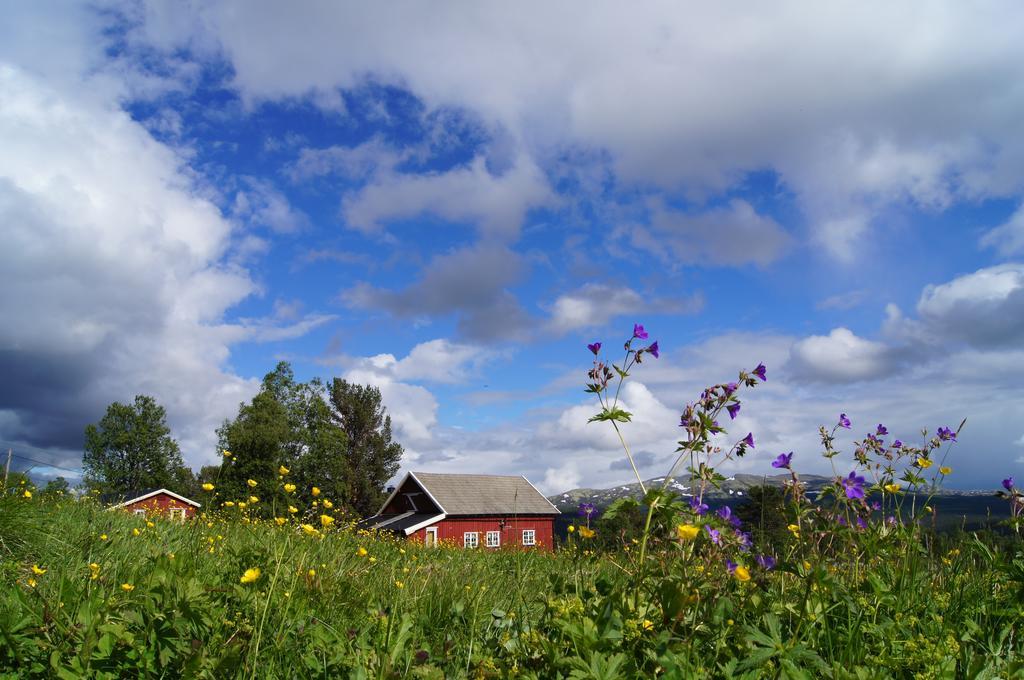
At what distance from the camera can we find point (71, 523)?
621 centimetres

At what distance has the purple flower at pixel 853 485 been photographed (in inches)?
127

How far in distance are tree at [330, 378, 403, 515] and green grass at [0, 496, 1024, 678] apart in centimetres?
4437

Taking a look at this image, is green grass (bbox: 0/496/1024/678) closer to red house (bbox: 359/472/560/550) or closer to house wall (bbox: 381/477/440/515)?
red house (bbox: 359/472/560/550)

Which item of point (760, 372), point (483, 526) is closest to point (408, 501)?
point (483, 526)

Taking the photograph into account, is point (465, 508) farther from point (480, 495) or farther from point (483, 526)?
point (480, 495)

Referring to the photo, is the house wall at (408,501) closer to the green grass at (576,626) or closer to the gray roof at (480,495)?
the gray roof at (480,495)

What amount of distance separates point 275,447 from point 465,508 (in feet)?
40.5

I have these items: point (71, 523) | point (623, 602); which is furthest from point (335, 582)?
point (71, 523)

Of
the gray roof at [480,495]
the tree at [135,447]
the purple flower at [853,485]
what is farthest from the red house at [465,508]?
the purple flower at [853,485]

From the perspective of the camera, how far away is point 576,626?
7.97ft

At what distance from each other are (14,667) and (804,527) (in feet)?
12.1

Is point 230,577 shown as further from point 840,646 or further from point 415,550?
point 415,550

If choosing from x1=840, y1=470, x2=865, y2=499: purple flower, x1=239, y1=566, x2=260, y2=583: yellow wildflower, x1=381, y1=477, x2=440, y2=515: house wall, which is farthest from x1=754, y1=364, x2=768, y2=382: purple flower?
x1=381, y1=477, x2=440, y2=515: house wall

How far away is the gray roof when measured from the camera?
128 feet
